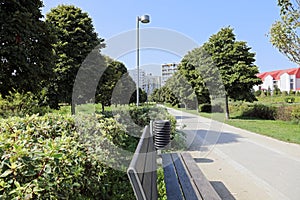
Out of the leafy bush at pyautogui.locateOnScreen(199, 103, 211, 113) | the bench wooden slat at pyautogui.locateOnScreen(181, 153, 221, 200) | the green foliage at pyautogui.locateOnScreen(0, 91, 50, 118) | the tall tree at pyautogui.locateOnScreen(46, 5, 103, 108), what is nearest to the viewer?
the bench wooden slat at pyautogui.locateOnScreen(181, 153, 221, 200)

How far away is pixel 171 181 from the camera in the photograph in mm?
3031

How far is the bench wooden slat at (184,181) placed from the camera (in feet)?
8.11

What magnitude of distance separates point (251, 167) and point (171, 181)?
3.41m

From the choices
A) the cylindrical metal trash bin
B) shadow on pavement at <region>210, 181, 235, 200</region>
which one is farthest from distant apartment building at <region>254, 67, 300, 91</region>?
the cylindrical metal trash bin

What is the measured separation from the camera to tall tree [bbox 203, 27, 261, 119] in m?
17.0

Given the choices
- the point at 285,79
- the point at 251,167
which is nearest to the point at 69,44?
the point at 251,167

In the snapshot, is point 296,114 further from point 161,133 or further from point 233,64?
point 161,133

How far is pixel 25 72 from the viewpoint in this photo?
581cm

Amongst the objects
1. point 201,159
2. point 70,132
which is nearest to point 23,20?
point 70,132

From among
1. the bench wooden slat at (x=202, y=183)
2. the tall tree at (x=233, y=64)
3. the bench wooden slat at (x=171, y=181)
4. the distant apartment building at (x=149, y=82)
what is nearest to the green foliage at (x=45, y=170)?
the bench wooden slat at (x=171, y=181)

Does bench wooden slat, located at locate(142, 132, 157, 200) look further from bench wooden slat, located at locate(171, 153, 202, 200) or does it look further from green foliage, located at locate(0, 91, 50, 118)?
green foliage, located at locate(0, 91, 50, 118)

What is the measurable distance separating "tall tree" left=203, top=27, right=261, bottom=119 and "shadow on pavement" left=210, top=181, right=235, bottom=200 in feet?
44.5

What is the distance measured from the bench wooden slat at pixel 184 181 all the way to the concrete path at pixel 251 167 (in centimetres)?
90

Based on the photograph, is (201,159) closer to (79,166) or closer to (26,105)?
(79,166)
